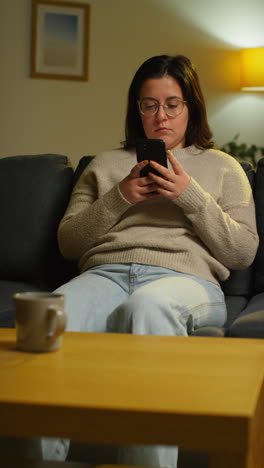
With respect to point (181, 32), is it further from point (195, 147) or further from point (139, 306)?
point (139, 306)

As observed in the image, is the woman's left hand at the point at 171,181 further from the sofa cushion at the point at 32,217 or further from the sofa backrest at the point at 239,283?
the sofa cushion at the point at 32,217

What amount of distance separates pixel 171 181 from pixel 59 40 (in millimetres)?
2716

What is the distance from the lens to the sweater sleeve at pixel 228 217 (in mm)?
1727

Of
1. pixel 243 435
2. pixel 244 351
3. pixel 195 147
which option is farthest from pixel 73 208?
pixel 243 435

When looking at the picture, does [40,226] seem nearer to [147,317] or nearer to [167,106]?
[167,106]

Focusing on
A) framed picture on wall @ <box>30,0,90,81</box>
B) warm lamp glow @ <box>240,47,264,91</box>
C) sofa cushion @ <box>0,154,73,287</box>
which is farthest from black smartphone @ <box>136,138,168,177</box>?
framed picture on wall @ <box>30,0,90,81</box>

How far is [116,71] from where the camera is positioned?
13.7 feet

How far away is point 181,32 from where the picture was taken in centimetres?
414

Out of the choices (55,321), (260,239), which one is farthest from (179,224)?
(55,321)

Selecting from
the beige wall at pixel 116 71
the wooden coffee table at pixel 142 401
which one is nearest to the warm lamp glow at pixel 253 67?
the beige wall at pixel 116 71

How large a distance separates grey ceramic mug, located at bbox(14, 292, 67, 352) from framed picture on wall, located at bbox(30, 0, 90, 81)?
3.34 meters

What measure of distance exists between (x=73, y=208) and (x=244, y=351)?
1.03 meters

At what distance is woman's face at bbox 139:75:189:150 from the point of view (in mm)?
1953

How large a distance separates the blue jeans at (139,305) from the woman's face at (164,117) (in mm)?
441
